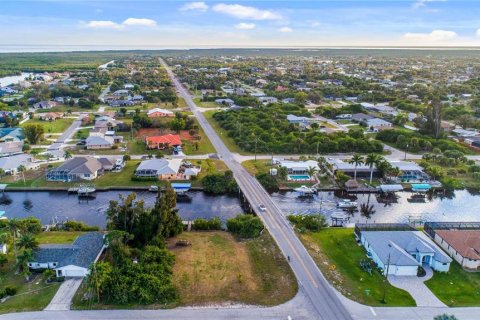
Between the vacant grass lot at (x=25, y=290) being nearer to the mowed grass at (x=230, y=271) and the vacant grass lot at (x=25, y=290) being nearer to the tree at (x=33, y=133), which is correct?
the mowed grass at (x=230, y=271)

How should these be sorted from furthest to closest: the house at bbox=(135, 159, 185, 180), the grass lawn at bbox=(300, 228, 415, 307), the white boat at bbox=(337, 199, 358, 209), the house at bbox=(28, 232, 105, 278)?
1. the house at bbox=(135, 159, 185, 180)
2. the white boat at bbox=(337, 199, 358, 209)
3. the house at bbox=(28, 232, 105, 278)
4. the grass lawn at bbox=(300, 228, 415, 307)

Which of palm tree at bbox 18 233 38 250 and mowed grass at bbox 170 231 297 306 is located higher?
palm tree at bbox 18 233 38 250

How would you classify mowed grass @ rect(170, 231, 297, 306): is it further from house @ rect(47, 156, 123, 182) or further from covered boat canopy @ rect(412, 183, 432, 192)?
covered boat canopy @ rect(412, 183, 432, 192)

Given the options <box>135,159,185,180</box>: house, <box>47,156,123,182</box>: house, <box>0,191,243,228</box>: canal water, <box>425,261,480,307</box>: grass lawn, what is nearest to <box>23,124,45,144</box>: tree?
<box>47,156,123,182</box>: house

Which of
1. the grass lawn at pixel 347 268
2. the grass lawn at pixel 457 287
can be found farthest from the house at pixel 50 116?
the grass lawn at pixel 457 287

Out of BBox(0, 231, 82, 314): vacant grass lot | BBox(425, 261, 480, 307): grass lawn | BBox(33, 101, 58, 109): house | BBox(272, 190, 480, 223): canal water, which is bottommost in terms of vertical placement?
BBox(272, 190, 480, 223): canal water

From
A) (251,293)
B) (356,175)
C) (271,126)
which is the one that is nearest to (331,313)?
(251,293)
